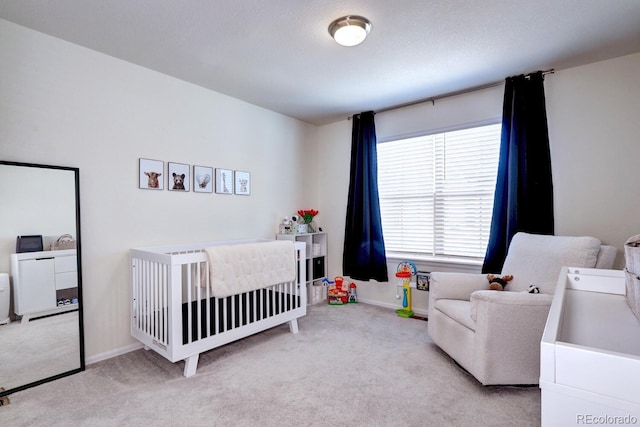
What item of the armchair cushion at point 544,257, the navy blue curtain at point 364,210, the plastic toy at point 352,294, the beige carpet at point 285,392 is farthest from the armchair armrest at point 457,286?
the plastic toy at point 352,294

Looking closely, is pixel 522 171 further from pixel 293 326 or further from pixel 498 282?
pixel 293 326

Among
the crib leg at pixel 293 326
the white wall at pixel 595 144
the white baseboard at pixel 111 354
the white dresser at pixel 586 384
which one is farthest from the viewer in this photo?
the crib leg at pixel 293 326

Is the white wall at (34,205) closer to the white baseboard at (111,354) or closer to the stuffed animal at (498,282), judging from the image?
the white baseboard at (111,354)

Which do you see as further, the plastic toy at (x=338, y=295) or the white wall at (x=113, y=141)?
the plastic toy at (x=338, y=295)

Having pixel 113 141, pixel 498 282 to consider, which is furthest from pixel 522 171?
pixel 113 141

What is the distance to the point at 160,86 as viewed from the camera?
2666 mm

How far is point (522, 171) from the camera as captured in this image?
269 cm

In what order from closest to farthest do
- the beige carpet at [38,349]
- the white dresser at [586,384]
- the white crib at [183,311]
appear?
the white dresser at [586,384]
the beige carpet at [38,349]
the white crib at [183,311]

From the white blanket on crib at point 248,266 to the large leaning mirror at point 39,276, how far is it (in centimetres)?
96

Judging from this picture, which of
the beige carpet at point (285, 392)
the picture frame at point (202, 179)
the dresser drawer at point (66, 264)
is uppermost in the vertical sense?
the picture frame at point (202, 179)

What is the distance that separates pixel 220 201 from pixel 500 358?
8.66 feet

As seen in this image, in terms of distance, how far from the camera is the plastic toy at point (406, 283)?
3.28 meters

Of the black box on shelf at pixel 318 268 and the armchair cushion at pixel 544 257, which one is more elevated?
the armchair cushion at pixel 544 257

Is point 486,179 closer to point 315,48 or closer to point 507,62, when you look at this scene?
point 507,62
